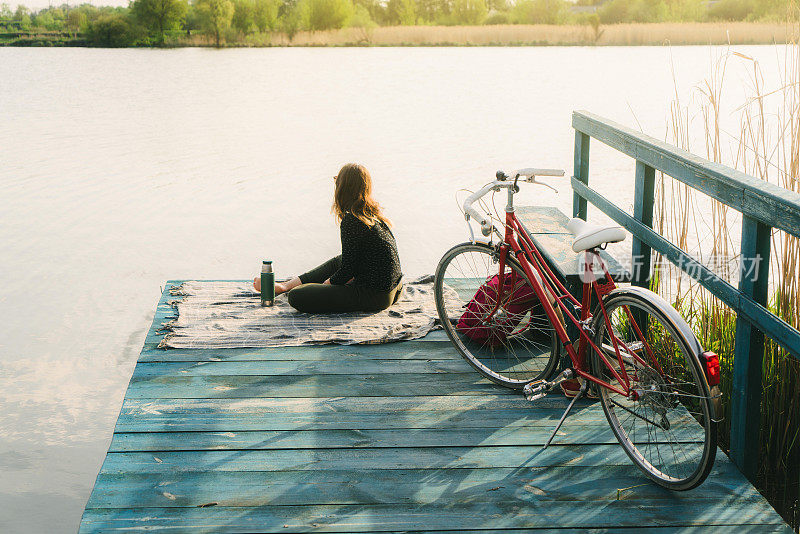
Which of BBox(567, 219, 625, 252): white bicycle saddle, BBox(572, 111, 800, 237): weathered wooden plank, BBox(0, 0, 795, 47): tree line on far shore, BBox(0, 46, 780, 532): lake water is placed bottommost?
BBox(0, 46, 780, 532): lake water

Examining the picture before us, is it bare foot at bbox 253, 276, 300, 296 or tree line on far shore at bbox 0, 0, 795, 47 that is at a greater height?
tree line on far shore at bbox 0, 0, 795, 47

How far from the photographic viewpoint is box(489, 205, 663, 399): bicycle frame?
271 centimetres

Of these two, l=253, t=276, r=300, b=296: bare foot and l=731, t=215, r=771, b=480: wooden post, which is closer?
l=731, t=215, r=771, b=480: wooden post

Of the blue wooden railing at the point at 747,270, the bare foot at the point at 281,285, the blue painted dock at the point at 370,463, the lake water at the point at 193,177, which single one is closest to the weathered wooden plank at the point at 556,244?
the blue wooden railing at the point at 747,270

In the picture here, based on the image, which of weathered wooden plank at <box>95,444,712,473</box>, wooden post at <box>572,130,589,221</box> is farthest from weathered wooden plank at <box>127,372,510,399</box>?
wooden post at <box>572,130,589,221</box>

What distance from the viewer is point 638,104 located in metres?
15.8

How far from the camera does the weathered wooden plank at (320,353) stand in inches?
148

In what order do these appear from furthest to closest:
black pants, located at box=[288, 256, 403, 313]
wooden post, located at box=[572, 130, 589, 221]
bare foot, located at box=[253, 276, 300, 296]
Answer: bare foot, located at box=[253, 276, 300, 296]
wooden post, located at box=[572, 130, 589, 221]
black pants, located at box=[288, 256, 403, 313]

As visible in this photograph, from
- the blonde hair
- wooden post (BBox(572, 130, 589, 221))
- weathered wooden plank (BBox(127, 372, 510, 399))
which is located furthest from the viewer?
wooden post (BBox(572, 130, 589, 221))

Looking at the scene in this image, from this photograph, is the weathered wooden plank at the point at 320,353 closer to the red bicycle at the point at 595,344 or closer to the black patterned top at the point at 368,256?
the red bicycle at the point at 595,344

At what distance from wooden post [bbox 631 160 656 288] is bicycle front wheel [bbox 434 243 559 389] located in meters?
0.42

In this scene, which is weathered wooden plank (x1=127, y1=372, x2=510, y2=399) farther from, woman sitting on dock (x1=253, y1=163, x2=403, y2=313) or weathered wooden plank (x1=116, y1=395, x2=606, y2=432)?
woman sitting on dock (x1=253, y1=163, x2=403, y2=313)

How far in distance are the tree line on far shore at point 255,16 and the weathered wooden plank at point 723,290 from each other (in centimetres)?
2915

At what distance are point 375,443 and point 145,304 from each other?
4.03 m
